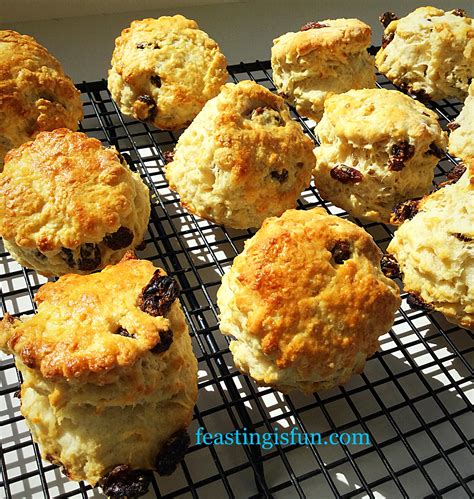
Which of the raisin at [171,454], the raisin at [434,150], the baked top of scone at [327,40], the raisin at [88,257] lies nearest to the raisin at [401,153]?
the raisin at [434,150]

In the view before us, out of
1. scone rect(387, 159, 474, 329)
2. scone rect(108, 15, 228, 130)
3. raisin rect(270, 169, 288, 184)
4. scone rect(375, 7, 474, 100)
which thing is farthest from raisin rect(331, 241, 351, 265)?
scone rect(375, 7, 474, 100)

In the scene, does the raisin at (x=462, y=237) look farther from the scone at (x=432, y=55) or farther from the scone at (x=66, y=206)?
the scone at (x=432, y=55)

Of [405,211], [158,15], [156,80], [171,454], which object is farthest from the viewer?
[158,15]

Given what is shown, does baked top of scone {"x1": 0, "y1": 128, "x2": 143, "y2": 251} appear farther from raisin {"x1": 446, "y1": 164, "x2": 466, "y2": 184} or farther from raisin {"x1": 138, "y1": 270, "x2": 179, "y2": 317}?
raisin {"x1": 446, "y1": 164, "x2": 466, "y2": 184}

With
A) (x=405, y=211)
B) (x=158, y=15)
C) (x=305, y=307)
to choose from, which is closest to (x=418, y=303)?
(x=405, y=211)

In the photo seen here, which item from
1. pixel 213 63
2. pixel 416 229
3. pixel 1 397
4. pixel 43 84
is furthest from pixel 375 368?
pixel 43 84

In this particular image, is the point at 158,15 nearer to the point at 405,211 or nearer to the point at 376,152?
the point at 376,152

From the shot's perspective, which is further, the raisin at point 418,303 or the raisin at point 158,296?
the raisin at point 418,303
